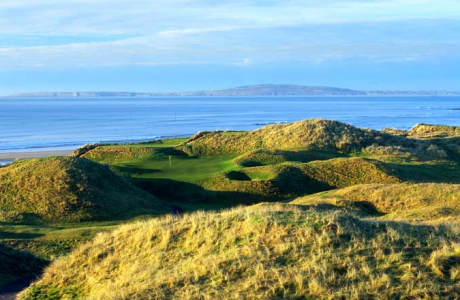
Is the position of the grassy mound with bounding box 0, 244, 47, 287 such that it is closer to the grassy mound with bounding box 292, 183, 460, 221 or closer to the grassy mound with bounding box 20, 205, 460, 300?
the grassy mound with bounding box 20, 205, 460, 300

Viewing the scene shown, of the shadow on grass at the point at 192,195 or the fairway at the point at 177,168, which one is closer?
the shadow on grass at the point at 192,195

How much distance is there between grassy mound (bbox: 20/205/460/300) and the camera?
989cm

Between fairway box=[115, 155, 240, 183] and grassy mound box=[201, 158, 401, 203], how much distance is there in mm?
1942

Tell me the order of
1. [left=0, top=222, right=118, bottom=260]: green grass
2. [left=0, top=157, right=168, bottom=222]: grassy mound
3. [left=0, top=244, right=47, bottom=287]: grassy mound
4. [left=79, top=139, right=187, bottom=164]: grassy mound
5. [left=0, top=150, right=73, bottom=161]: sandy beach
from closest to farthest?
[left=0, top=244, right=47, bottom=287]: grassy mound, [left=0, top=222, right=118, bottom=260]: green grass, [left=0, top=157, right=168, bottom=222]: grassy mound, [left=79, top=139, right=187, bottom=164]: grassy mound, [left=0, top=150, right=73, bottom=161]: sandy beach

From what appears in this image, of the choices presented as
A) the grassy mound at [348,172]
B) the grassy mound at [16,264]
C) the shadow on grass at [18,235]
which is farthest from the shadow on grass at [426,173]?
the grassy mound at [16,264]

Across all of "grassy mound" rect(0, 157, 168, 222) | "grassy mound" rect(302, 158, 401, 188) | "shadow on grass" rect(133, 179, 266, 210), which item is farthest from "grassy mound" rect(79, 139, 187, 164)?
"grassy mound" rect(302, 158, 401, 188)

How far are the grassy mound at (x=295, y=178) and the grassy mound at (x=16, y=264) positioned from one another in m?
18.1

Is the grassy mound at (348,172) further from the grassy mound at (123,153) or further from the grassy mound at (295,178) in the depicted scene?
the grassy mound at (123,153)

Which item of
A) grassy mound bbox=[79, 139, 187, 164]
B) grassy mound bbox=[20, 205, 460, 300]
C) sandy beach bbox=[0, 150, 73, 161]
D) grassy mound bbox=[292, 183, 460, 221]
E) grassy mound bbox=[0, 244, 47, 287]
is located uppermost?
grassy mound bbox=[20, 205, 460, 300]

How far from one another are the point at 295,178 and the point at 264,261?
→ 24300 millimetres

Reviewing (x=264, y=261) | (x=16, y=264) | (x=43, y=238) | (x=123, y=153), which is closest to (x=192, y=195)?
(x=43, y=238)

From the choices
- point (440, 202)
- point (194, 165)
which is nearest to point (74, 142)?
point (194, 165)

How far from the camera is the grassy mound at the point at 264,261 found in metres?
9.89

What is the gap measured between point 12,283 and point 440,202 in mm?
19237
